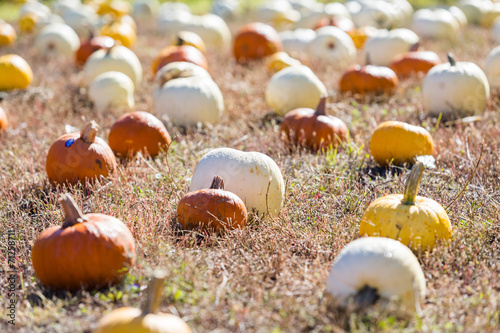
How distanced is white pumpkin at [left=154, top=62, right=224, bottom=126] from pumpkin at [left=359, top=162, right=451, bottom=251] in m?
3.11

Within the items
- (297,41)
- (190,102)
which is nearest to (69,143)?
(190,102)

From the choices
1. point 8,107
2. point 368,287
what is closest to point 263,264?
point 368,287

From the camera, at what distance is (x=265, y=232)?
378 centimetres

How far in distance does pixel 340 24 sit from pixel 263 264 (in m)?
8.77

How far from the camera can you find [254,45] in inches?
385

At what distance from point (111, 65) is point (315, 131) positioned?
3715 millimetres

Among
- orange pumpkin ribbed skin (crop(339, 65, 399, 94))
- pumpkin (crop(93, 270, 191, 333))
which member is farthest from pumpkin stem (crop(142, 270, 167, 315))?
orange pumpkin ribbed skin (crop(339, 65, 399, 94))

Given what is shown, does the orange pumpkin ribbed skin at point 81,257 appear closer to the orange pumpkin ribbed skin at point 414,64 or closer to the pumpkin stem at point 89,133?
the pumpkin stem at point 89,133

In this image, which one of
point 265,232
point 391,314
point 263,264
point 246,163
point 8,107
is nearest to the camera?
point 391,314

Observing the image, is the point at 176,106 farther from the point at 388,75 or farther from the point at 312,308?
the point at 312,308

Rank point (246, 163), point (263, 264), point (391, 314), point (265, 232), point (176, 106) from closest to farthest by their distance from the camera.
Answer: point (391, 314), point (263, 264), point (265, 232), point (246, 163), point (176, 106)

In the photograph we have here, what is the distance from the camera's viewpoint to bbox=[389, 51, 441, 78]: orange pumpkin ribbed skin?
8.00 metres

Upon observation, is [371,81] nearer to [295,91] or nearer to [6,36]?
[295,91]

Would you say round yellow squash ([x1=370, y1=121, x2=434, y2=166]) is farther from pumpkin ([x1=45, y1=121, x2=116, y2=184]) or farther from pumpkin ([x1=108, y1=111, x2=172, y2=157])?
pumpkin ([x1=45, y1=121, x2=116, y2=184])
